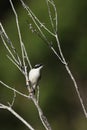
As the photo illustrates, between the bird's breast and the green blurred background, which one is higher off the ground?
the bird's breast

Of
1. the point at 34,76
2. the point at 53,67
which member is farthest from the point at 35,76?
the point at 53,67

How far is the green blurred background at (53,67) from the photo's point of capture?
13.7 meters

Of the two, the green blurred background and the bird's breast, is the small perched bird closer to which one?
the bird's breast

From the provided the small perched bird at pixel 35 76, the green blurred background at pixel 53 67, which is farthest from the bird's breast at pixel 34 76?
the green blurred background at pixel 53 67

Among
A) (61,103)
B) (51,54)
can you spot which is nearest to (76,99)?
(61,103)

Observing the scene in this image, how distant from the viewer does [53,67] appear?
45.6 feet

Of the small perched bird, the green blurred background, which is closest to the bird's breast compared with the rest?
the small perched bird

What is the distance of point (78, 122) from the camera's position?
14305 millimetres

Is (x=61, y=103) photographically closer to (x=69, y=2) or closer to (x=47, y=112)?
(x=47, y=112)

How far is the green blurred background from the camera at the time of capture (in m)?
13.7

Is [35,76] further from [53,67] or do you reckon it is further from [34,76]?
[53,67]

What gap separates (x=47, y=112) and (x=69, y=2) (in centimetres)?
207

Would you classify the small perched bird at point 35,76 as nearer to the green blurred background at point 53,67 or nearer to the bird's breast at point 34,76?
the bird's breast at point 34,76

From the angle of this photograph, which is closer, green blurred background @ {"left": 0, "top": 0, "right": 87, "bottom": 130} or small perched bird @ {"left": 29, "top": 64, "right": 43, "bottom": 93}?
small perched bird @ {"left": 29, "top": 64, "right": 43, "bottom": 93}
